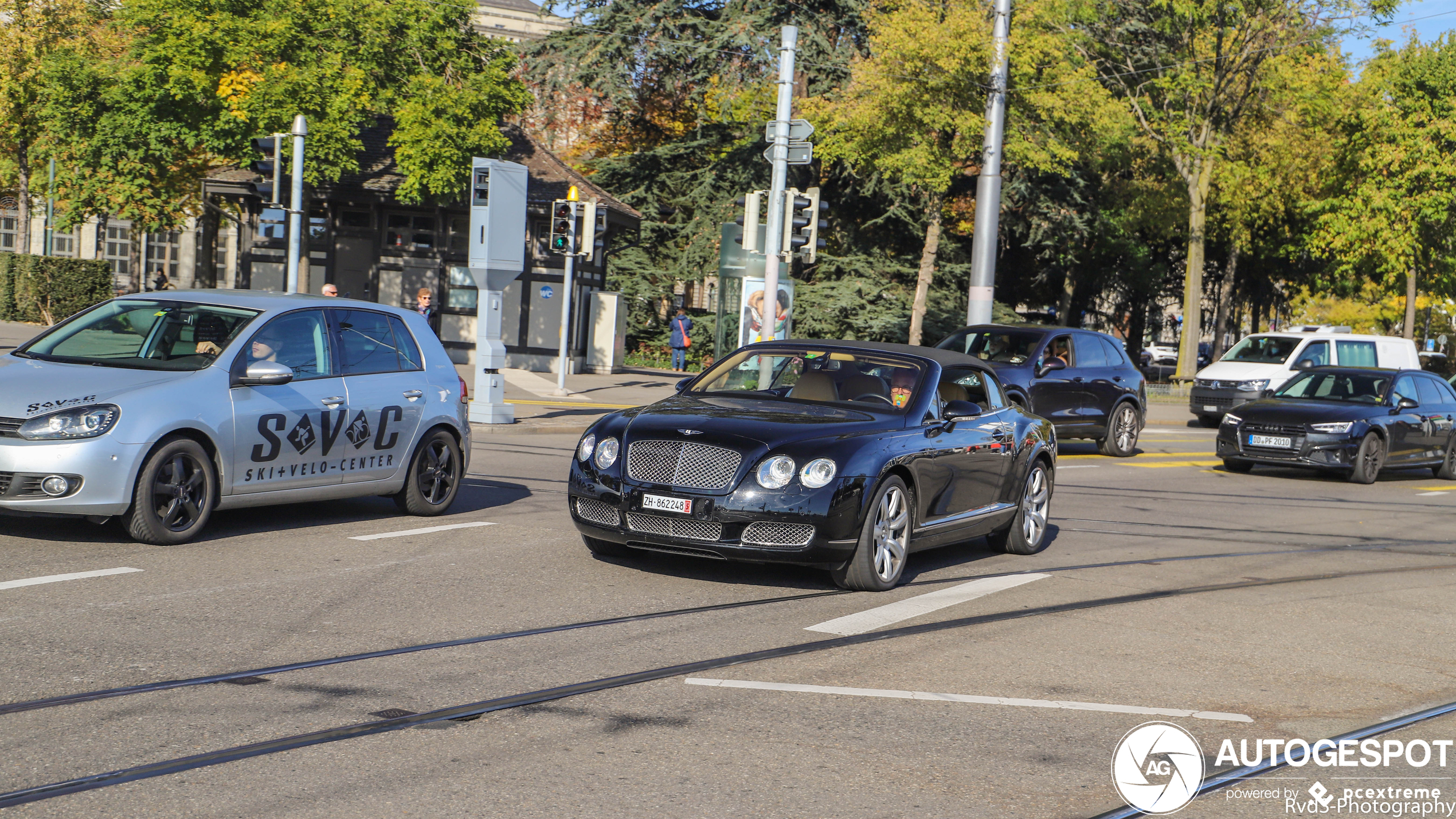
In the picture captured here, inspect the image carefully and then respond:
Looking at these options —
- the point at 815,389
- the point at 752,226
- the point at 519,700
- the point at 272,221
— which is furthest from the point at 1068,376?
the point at 519,700

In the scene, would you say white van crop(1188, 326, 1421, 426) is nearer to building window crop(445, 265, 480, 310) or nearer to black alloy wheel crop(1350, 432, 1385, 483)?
black alloy wheel crop(1350, 432, 1385, 483)

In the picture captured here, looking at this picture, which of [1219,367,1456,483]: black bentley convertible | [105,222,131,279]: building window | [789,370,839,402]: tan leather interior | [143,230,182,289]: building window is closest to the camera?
[789,370,839,402]: tan leather interior

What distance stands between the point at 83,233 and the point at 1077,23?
4794cm

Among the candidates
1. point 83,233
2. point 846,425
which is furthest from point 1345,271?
point 83,233

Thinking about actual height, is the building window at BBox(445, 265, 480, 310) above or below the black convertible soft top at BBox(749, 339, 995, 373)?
above

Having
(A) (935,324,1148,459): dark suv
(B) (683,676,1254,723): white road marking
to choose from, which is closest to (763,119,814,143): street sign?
(A) (935,324,1148,459): dark suv

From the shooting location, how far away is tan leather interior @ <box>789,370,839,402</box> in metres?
8.90

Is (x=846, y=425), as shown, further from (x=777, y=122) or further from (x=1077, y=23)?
(x=1077, y=23)

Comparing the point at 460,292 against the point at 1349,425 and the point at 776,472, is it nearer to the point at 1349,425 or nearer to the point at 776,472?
the point at 1349,425

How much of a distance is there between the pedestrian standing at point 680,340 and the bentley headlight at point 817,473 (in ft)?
99.5

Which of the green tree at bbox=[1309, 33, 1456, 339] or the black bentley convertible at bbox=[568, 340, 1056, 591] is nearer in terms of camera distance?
the black bentley convertible at bbox=[568, 340, 1056, 591]

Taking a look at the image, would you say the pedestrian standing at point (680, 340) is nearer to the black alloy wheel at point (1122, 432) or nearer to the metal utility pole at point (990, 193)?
the metal utility pole at point (990, 193)

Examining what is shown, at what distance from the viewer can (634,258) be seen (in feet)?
138

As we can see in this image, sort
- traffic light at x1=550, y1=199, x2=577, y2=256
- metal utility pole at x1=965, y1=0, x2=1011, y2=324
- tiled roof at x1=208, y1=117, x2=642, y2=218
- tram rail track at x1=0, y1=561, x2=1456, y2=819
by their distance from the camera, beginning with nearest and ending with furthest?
tram rail track at x1=0, y1=561, x2=1456, y2=819 < traffic light at x1=550, y1=199, x2=577, y2=256 < metal utility pole at x1=965, y1=0, x2=1011, y2=324 < tiled roof at x1=208, y1=117, x2=642, y2=218
